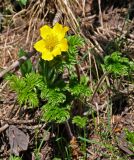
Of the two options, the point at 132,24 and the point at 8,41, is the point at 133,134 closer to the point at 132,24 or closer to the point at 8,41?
the point at 132,24

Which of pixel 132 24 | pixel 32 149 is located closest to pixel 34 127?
pixel 32 149

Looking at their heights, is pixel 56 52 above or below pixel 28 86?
above

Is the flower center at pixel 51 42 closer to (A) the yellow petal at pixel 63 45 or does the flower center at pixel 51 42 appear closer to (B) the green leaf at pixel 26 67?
(A) the yellow petal at pixel 63 45

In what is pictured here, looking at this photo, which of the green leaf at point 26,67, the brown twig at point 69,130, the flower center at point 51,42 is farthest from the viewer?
the green leaf at point 26,67

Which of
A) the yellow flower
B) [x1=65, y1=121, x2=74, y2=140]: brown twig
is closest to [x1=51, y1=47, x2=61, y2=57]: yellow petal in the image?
the yellow flower

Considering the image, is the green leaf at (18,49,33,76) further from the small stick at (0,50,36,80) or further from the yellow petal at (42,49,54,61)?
the yellow petal at (42,49,54,61)

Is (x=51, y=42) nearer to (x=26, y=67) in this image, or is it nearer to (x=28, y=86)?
(x=28, y=86)

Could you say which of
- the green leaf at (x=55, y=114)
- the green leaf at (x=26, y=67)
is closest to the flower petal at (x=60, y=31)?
the green leaf at (x=55, y=114)

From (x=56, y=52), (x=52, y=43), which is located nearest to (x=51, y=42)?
(x=52, y=43)
